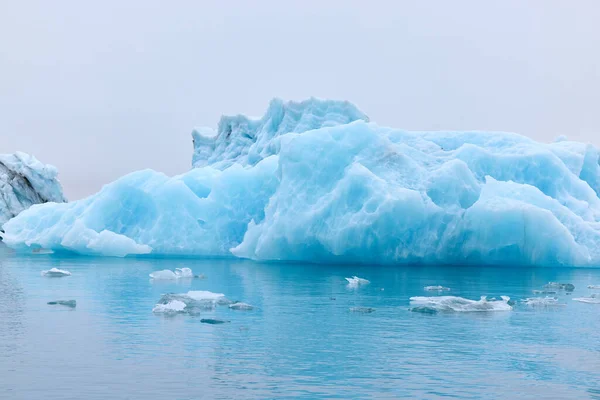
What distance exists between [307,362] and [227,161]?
30517 millimetres

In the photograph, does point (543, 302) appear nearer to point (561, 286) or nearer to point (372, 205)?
point (561, 286)

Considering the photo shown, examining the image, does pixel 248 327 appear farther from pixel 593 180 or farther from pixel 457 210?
pixel 593 180

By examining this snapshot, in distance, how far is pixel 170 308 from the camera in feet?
40.8

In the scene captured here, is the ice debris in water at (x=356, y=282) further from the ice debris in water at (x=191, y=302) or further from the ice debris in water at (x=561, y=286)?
the ice debris in water at (x=191, y=302)

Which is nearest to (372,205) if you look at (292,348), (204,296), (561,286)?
(561,286)

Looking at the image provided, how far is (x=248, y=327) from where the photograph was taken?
11062mm

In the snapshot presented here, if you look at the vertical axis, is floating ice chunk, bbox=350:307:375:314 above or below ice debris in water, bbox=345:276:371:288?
below

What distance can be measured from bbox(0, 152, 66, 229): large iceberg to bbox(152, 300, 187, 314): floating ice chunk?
4090 cm

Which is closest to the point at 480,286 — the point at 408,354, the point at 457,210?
the point at 457,210

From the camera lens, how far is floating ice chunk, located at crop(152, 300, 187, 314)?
488 inches

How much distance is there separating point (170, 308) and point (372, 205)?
10.8m

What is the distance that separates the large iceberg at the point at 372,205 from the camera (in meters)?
22.7

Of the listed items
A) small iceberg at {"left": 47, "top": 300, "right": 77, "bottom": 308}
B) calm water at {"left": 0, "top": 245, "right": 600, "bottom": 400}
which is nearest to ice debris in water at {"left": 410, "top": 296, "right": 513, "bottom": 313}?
calm water at {"left": 0, "top": 245, "right": 600, "bottom": 400}

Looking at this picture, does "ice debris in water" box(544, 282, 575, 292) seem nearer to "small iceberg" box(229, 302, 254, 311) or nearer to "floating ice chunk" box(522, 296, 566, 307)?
"floating ice chunk" box(522, 296, 566, 307)
